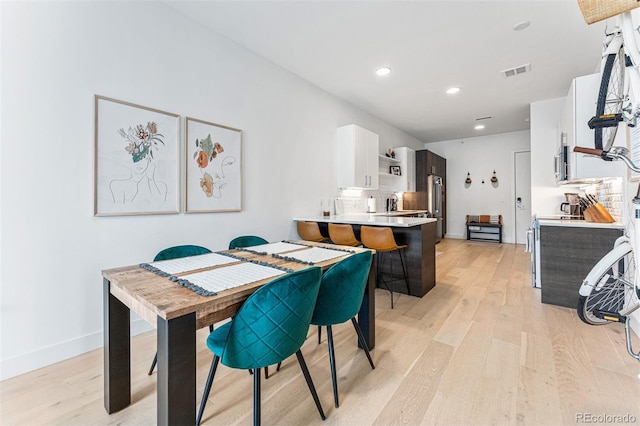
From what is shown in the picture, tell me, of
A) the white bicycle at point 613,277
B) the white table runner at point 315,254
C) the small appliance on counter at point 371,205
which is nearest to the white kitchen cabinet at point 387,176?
the small appliance on counter at point 371,205

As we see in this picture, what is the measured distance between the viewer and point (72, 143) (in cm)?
198

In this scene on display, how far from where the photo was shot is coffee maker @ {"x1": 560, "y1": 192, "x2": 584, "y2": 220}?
11.9ft

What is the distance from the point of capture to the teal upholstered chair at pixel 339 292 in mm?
1514

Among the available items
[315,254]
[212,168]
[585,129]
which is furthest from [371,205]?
[315,254]

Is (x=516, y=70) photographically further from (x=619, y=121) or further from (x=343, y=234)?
(x=343, y=234)

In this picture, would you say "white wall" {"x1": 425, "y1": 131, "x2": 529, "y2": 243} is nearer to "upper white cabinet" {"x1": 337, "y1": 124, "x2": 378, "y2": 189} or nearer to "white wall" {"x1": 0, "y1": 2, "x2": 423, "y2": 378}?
"upper white cabinet" {"x1": 337, "y1": 124, "x2": 378, "y2": 189}

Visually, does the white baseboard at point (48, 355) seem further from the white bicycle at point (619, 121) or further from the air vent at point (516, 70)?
the air vent at point (516, 70)

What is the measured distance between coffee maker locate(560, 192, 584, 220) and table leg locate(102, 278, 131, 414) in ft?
15.6

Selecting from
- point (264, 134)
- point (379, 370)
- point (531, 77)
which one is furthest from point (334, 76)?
point (379, 370)

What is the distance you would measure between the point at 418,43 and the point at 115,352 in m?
3.61

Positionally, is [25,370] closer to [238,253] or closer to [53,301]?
[53,301]

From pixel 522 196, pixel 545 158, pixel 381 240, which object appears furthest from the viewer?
pixel 522 196

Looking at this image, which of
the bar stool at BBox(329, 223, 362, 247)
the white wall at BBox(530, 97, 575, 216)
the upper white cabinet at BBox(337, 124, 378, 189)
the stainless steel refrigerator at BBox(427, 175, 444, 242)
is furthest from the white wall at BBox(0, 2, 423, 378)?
the stainless steel refrigerator at BBox(427, 175, 444, 242)

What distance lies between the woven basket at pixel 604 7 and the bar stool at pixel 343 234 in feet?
7.75
